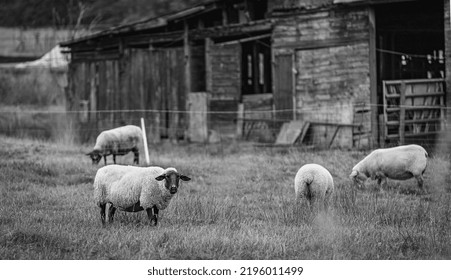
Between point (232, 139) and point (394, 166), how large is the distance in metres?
8.69

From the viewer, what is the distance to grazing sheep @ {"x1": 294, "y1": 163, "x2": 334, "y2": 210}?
382 inches

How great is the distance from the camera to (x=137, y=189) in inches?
341

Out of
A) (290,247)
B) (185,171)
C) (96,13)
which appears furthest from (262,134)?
(96,13)

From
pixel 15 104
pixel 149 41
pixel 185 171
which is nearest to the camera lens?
pixel 185 171

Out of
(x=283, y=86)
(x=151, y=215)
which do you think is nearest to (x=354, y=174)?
(x=151, y=215)

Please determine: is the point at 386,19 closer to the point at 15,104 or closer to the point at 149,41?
the point at 149,41

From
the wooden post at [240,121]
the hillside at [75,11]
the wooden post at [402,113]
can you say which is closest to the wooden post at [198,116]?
the wooden post at [240,121]

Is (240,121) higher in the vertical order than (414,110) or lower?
lower

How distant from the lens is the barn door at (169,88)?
856 inches

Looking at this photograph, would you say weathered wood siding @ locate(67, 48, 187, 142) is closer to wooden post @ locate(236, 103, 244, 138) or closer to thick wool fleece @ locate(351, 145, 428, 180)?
wooden post @ locate(236, 103, 244, 138)

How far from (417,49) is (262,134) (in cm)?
547

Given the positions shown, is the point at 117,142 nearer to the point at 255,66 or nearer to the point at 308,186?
the point at 255,66
